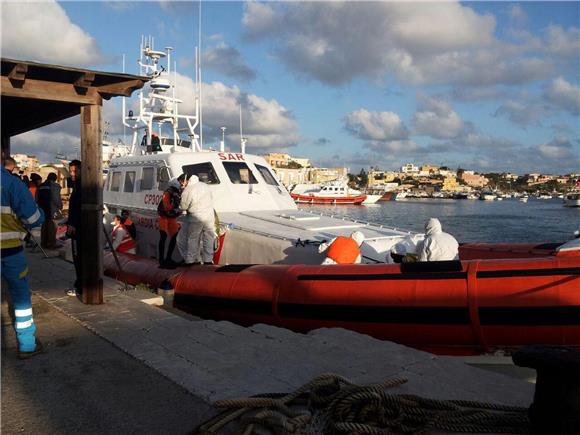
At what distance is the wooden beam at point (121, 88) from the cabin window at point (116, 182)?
21.4ft

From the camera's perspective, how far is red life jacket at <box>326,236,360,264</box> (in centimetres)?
649

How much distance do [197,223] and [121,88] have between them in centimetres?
305

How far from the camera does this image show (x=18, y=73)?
454cm

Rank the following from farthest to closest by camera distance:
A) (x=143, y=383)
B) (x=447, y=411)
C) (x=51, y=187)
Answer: (x=51, y=187)
(x=143, y=383)
(x=447, y=411)

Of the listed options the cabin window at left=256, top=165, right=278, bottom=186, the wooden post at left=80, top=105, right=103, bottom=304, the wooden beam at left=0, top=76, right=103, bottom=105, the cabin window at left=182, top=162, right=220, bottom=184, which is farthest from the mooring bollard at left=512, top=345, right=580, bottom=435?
the cabin window at left=256, top=165, right=278, bottom=186

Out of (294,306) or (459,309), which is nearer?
(459,309)

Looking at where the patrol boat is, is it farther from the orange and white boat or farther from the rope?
the orange and white boat

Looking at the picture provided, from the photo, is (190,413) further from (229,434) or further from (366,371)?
(366,371)

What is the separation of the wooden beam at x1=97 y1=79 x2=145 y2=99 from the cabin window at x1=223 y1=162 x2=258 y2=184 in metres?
4.82

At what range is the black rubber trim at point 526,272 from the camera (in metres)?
4.40

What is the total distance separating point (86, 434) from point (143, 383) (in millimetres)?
638

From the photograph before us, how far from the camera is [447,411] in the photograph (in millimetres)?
2803

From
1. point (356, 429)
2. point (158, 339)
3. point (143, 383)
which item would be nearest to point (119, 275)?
point (158, 339)

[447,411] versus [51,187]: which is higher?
[51,187]
